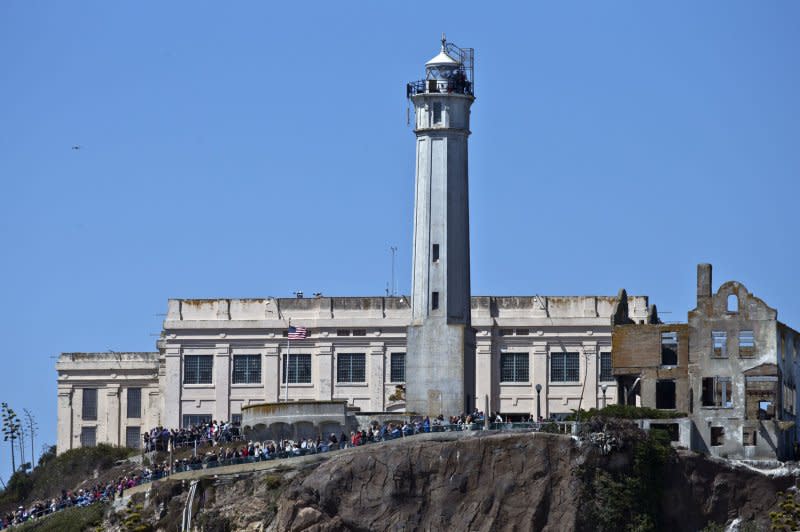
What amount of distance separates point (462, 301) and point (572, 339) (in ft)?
74.6

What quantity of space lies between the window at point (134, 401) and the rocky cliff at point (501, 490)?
3814 cm

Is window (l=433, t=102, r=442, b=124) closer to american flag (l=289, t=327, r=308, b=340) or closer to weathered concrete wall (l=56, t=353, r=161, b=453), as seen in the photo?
american flag (l=289, t=327, r=308, b=340)

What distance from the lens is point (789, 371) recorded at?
109062 millimetres

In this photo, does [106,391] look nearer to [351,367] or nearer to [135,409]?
[135,409]

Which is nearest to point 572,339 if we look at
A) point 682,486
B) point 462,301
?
point 462,301

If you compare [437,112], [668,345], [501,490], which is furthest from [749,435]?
[437,112]

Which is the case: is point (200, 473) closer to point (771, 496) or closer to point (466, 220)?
→ point (466, 220)

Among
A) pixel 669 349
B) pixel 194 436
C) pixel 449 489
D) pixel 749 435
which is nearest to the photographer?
pixel 449 489

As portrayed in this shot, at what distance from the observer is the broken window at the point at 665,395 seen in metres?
110

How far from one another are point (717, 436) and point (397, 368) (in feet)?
105

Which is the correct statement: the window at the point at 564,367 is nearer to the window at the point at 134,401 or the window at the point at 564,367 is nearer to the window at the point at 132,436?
the window at the point at 132,436

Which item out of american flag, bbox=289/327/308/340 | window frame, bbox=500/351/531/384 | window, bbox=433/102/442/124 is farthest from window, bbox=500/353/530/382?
window, bbox=433/102/442/124

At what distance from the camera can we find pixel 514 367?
13288 cm

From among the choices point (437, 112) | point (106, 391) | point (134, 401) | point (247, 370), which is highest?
point (437, 112)
